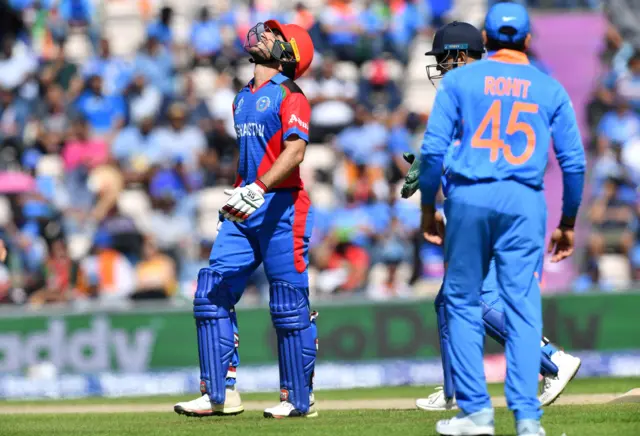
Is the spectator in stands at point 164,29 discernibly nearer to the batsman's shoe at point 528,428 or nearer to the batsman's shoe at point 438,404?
the batsman's shoe at point 438,404

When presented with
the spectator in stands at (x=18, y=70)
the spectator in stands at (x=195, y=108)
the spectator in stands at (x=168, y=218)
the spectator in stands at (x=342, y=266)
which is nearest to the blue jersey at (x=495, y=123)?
the spectator in stands at (x=342, y=266)

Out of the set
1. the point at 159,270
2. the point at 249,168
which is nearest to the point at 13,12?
the point at 159,270

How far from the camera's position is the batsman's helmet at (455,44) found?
333 inches

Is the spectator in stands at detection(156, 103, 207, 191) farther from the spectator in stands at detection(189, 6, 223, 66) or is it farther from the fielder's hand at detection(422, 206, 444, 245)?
the fielder's hand at detection(422, 206, 444, 245)

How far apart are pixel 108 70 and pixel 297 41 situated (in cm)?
1114

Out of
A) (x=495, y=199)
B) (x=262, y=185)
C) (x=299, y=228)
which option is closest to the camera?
(x=495, y=199)

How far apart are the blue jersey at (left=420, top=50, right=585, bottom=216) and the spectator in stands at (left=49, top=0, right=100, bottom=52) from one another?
1447cm

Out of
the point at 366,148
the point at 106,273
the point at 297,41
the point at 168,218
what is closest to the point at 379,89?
the point at 366,148

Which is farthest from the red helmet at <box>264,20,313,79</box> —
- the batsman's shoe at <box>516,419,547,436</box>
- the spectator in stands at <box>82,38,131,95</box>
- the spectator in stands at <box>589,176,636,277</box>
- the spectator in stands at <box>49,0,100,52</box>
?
the spectator in stands at <box>49,0,100,52</box>

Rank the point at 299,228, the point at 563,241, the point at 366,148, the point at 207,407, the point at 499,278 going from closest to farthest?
the point at 499,278 < the point at 563,241 < the point at 299,228 < the point at 207,407 < the point at 366,148

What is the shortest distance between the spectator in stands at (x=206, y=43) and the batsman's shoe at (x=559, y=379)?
37.8ft

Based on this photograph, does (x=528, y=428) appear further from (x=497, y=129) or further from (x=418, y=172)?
(x=418, y=172)

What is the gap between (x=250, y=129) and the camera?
851cm

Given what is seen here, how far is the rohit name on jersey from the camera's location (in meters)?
8.47
